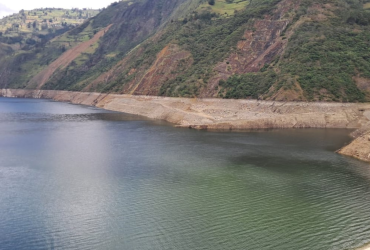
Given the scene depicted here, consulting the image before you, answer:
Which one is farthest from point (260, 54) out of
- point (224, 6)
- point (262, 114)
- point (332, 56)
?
point (224, 6)

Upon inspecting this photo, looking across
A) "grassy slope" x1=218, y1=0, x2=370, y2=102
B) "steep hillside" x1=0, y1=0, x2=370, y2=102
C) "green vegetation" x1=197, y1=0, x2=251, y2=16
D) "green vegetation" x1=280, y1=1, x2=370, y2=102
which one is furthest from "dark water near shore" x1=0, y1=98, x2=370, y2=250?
"green vegetation" x1=197, y1=0, x2=251, y2=16

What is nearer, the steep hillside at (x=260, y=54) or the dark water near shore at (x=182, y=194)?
the dark water near shore at (x=182, y=194)

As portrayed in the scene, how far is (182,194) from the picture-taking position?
117 feet

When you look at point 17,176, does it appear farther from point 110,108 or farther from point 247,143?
point 110,108

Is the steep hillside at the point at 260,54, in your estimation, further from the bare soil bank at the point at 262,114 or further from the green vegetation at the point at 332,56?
the bare soil bank at the point at 262,114

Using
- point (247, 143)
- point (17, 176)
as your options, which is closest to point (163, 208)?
point (17, 176)

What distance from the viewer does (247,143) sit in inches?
2461

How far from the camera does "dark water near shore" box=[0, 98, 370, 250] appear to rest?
87.0 ft

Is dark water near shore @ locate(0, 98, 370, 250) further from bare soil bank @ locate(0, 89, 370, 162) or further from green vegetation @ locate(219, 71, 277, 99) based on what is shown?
green vegetation @ locate(219, 71, 277, 99)

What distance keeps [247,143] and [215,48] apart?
195 feet

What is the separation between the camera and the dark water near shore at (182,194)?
87.0 feet

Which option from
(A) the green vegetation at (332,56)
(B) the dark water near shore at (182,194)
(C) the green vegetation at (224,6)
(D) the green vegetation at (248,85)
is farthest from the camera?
(C) the green vegetation at (224,6)

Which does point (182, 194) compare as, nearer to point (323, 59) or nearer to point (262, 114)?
point (262, 114)

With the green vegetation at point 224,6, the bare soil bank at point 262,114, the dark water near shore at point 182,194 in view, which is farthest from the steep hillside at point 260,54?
the dark water near shore at point 182,194
